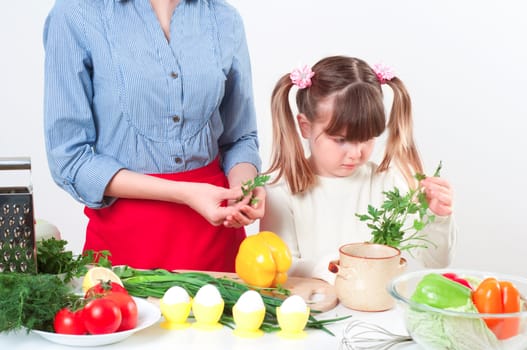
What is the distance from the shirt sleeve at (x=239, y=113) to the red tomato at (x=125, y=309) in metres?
0.98

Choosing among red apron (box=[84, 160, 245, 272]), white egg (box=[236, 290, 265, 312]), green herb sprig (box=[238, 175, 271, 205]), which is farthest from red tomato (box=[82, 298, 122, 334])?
red apron (box=[84, 160, 245, 272])

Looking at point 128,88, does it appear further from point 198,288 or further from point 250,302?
point 250,302

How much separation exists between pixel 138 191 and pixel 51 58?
1.47ft

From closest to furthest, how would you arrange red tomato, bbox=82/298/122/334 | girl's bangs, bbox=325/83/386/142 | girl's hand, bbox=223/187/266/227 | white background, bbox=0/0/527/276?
red tomato, bbox=82/298/122/334 → girl's hand, bbox=223/187/266/227 → girl's bangs, bbox=325/83/386/142 → white background, bbox=0/0/527/276

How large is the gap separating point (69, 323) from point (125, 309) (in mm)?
113

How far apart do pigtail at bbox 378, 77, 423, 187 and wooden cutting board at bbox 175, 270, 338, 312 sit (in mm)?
619

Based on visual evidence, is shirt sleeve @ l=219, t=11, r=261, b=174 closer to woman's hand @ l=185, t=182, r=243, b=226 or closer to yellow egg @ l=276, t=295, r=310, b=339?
woman's hand @ l=185, t=182, r=243, b=226

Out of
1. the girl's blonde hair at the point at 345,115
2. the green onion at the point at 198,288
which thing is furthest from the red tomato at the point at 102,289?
the girl's blonde hair at the point at 345,115

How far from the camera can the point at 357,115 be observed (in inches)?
91.7

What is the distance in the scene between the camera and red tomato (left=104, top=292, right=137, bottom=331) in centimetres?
159

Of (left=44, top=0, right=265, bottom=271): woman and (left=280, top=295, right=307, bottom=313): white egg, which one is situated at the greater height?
(left=44, top=0, right=265, bottom=271): woman

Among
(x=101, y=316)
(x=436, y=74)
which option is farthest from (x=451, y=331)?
(x=436, y=74)

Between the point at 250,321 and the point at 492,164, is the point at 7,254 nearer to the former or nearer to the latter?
the point at 250,321

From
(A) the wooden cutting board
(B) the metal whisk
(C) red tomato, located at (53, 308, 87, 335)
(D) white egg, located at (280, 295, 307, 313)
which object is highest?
(D) white egg, located at (280, 295, 307, 313)
